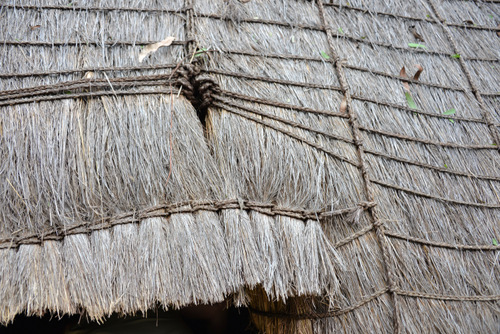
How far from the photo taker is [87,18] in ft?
5.86

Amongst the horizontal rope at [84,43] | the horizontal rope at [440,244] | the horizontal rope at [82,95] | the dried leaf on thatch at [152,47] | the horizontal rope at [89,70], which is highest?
the horizontal rope at [84,43]

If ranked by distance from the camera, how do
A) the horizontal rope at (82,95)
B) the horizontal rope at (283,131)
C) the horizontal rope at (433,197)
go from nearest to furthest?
the horizontal rope at (82,95)
the horizontal rope at (283,131)
the horizontal rope at (433,197)

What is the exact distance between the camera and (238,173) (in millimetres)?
1610

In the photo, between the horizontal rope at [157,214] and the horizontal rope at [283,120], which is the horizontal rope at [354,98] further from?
the horizontal rope at [157,214]

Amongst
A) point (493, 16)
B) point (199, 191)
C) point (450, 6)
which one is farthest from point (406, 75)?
point (199, 191)

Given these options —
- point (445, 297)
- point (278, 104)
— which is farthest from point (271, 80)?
point (445, 297)

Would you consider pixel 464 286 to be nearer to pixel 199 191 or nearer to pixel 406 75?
pixel 406 75

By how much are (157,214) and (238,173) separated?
34cm

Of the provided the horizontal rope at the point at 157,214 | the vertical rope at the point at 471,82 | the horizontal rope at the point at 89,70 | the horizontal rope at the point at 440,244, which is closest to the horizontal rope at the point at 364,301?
the horizontal rope at the point at 440,244

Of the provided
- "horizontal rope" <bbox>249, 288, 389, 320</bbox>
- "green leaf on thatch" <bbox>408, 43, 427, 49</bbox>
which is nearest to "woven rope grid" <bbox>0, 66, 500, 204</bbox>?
"horizontal rope" <bbox>249, 288, 389, 320</bbox>

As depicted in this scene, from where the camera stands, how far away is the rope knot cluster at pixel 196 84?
1.65 metres

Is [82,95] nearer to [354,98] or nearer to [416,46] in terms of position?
[354,98]

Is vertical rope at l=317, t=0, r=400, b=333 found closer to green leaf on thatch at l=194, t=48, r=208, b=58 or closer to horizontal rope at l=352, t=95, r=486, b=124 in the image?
horizontal rope at l=352, t=95, r=486, b=124

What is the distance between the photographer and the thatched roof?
1.42 meters
